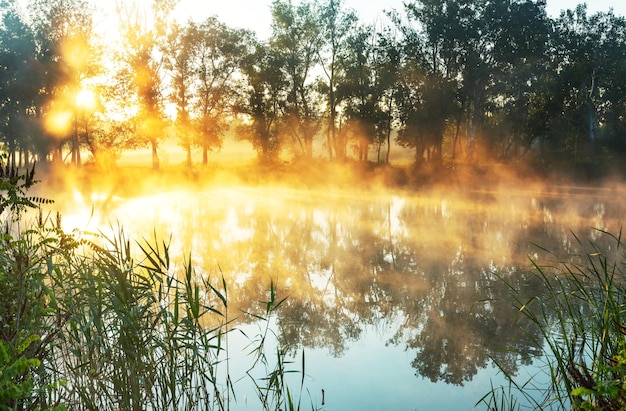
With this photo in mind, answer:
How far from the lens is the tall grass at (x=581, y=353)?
2.65 meters

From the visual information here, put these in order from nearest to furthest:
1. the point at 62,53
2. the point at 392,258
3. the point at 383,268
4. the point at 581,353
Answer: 1. the point at 581,353
2. the point at 383,268
3. the point at 392,258
4. the point at 62,53

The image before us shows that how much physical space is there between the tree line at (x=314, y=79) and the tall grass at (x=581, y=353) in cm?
2592

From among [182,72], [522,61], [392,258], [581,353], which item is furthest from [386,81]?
[581,353]

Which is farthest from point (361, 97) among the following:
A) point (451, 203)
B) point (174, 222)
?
point (174, 222)

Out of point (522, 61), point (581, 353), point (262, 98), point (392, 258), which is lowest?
point (392, 258)

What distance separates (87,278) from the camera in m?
4.14

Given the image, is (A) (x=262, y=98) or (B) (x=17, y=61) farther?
(A) (x=262, y=98)

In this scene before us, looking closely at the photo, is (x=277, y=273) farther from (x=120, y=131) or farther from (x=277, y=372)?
(x=120, y=131)

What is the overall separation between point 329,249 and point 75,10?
27273mm

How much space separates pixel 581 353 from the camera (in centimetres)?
362

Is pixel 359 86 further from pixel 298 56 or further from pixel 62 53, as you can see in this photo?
pixel 62 53

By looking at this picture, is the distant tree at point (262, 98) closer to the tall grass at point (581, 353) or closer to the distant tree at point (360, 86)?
the distant tree at point (360, 86)

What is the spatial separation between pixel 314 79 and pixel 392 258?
28.9 meters

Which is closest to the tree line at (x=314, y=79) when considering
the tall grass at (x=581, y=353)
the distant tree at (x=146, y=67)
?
the distant tree at (x=146, y=67)
